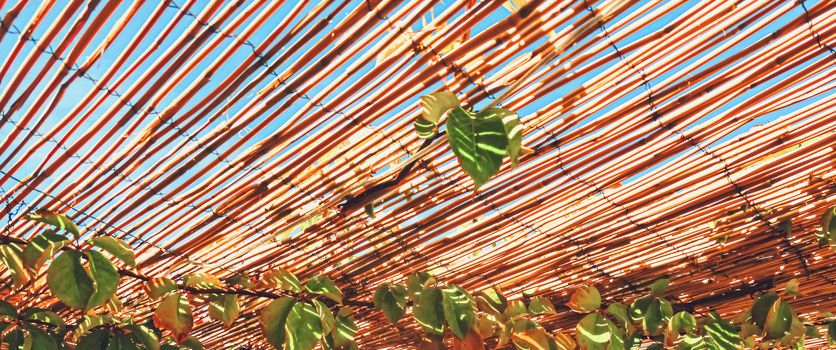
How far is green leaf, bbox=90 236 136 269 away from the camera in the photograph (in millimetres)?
997

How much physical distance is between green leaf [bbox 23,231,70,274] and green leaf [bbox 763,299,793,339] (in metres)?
1.23

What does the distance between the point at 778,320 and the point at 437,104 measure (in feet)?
2.71

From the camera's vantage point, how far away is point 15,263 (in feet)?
3.31

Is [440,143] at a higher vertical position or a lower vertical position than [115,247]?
lower

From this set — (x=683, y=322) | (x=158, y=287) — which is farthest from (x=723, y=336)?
(x=158, y=287)

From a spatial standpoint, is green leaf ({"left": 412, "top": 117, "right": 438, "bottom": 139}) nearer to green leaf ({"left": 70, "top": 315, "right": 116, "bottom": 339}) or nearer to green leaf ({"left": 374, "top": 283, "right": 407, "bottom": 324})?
green leaf ({"left": 374, "top": 283, "right": 407, "bottom": 324})

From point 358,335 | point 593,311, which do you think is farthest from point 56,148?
point 593,311

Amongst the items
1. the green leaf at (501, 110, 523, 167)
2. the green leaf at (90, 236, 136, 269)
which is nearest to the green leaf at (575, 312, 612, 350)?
the green leaf at (501, 110, 523, 167)

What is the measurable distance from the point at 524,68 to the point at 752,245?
2.17 feet

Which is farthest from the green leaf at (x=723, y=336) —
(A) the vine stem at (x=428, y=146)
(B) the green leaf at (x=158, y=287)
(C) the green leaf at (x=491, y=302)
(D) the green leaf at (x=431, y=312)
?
(B) the green leaf at (x=158, y=287)

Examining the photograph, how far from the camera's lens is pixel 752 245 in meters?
1.18

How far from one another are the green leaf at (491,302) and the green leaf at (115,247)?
0.67 meters

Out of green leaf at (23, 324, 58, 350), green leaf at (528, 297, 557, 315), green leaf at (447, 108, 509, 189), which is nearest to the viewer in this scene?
green leaf at (447, 108, 509, 189)

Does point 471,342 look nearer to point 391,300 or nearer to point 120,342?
point 391,300
